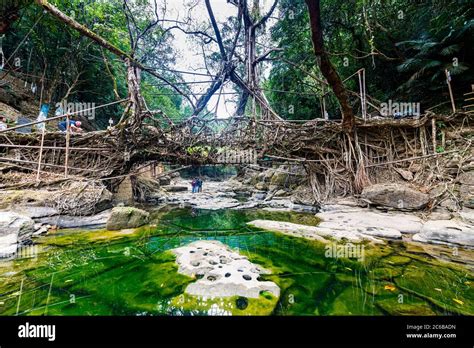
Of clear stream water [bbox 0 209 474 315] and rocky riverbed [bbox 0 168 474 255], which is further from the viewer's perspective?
rocky riverbed [bbox 0 168 474 255]

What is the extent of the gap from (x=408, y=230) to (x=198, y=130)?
22.5 ft

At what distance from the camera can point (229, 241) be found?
4.61 meters

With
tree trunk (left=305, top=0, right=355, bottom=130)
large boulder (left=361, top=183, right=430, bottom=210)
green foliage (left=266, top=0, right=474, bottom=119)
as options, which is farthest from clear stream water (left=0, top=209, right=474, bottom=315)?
green foliage (left=266, top=0, right=474, bottom=119)

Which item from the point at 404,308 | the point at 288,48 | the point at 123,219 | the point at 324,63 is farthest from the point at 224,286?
the point at 288,48

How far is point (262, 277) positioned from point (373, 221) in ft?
12.9

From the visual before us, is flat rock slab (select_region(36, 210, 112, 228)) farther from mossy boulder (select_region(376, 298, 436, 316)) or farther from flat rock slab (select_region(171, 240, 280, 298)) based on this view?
mossy boulder (select_region(376, 298, 436, 316))

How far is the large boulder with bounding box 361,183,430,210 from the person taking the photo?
5.63 m

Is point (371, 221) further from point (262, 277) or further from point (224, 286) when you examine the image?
point (224, 286)

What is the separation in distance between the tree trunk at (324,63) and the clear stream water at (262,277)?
3891 mm

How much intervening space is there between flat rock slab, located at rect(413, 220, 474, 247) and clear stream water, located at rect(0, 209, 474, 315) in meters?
0.27

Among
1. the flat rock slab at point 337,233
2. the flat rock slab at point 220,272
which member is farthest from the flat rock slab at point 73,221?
the flat rock slab at point 337,233

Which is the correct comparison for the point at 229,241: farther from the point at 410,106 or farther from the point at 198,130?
the point at 410,106
